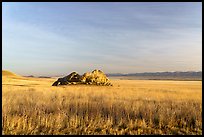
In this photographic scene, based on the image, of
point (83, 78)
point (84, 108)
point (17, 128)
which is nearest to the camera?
point (17, 128)

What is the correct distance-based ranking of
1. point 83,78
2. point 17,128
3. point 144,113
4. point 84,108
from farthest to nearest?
1. point 83,78
2. point 84,108
3. point 144,113
4. point 17,128

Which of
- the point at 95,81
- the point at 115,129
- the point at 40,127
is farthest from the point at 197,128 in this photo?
the point at 95,81

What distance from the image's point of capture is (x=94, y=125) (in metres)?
8.19

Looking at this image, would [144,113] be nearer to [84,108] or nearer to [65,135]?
[84,108]

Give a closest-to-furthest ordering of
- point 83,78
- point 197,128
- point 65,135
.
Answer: point 65,135 < point 197,128 < point 83,78

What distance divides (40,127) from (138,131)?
284cm

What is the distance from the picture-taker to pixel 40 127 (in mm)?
7938

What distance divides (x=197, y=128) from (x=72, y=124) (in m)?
3.76

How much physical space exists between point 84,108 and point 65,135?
167 inches

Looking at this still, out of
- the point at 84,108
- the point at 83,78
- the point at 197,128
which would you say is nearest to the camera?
the point at 197,128

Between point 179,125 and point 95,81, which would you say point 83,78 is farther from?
point 179,125

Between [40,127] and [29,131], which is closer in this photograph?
[29,131]

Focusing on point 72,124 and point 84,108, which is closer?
Result: point 72,124

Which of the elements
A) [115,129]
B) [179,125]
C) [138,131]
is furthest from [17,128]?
[179,125]
